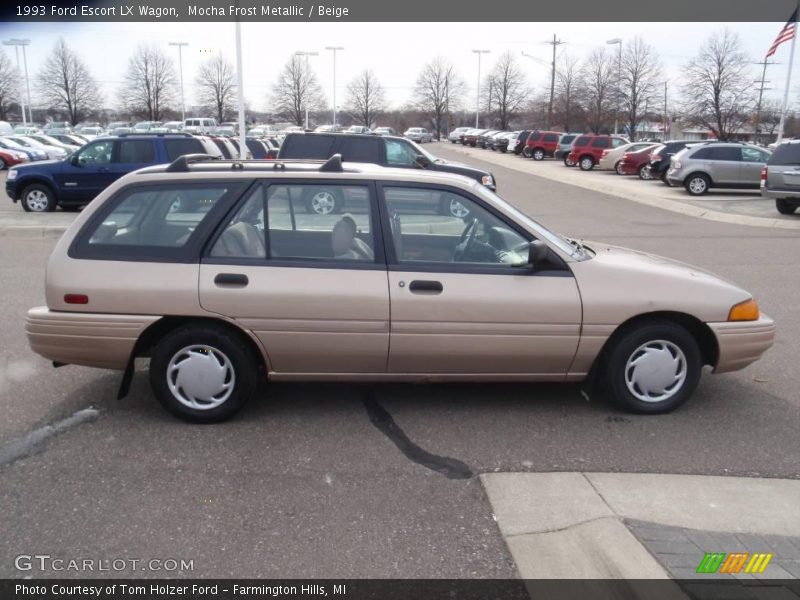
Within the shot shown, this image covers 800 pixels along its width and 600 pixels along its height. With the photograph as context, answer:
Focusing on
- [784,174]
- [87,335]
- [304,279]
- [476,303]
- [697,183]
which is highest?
[784,174]

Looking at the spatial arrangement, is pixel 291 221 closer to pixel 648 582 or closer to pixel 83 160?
pixel 648 582

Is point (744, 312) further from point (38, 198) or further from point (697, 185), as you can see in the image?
point (697, 185)

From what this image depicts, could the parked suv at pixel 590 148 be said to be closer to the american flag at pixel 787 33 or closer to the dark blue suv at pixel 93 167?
the american flag at pixel 787 33

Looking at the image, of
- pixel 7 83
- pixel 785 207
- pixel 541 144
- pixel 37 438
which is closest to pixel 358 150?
pixel 785 207

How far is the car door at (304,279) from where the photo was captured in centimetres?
440

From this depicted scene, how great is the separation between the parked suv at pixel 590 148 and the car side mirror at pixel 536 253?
34664mm

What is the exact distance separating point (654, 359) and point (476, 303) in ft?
4.11

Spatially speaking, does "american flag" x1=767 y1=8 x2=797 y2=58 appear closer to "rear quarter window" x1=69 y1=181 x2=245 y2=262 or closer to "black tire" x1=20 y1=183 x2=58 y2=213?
"black tire" x1=20 y1=183 x2=58 y2=213

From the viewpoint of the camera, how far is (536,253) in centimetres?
441

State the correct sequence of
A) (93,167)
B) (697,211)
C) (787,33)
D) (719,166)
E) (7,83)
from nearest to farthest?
(93,167) → (697,211) → (719,166) → (787,33) → (7,83)

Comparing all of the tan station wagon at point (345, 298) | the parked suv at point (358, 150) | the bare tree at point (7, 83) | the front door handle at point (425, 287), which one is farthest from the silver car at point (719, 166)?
the bare tree at point (7, 83)

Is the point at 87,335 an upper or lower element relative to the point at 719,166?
lower

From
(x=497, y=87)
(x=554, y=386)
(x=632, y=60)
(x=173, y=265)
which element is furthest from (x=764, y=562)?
(x=497, y=87)

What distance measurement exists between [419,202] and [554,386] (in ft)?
5.75
